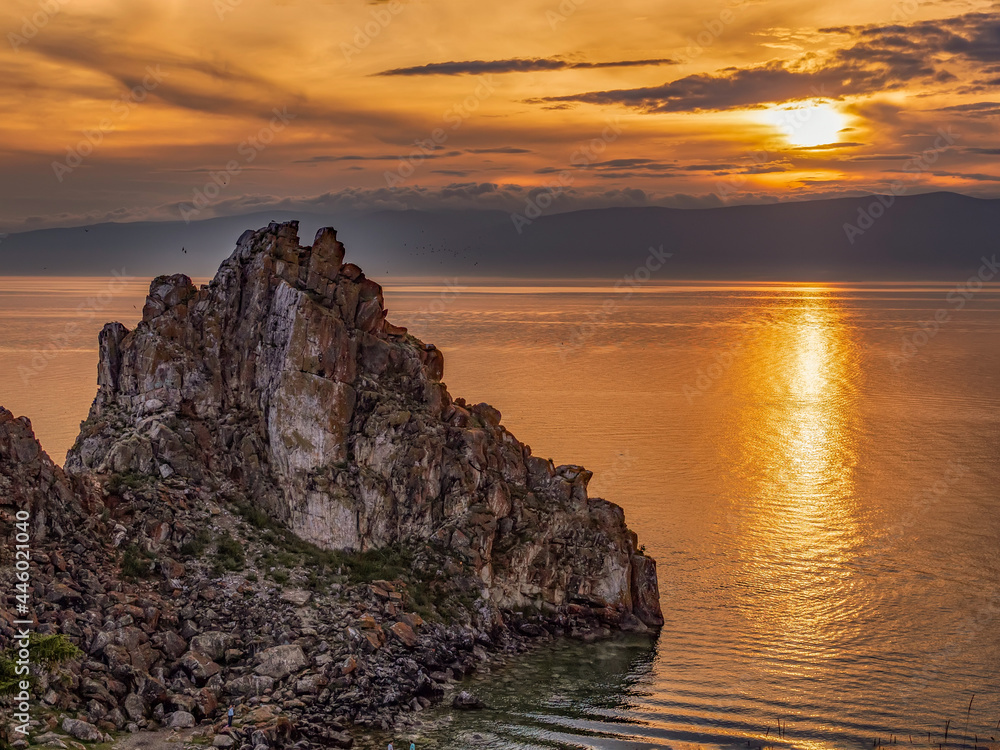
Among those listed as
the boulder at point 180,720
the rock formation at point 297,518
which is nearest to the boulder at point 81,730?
the boulder at point 180,720

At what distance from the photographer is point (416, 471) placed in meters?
50.3

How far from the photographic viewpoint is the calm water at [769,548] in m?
41.6

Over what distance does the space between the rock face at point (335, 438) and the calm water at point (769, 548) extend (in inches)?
218

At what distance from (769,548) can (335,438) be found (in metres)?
28.1

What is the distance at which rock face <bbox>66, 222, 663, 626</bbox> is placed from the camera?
165 feet

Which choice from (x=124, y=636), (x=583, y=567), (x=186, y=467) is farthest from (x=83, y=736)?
(x=583, y=567)

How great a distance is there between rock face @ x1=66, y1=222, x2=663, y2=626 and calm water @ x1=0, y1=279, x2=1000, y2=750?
5.54 m

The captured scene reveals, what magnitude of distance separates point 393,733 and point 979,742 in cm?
2229

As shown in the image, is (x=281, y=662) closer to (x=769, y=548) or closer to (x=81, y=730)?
(x=81, y=730)

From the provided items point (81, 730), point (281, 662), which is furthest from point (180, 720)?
point (281, 662)

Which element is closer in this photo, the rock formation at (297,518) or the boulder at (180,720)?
the boulder at (180,720)

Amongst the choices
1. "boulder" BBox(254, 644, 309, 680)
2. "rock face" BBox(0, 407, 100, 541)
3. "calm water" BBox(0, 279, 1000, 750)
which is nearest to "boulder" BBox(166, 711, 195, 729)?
"boulder" BBox(254, 644, 309, 680)

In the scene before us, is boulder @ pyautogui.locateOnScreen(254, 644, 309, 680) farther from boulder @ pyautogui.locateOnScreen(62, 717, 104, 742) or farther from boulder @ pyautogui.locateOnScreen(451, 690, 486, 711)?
boulder @ pyautogui.locateOnScreen(62, 717, 104, 742)

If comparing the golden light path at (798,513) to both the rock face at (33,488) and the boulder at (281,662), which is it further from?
the rock face at (33,488)
